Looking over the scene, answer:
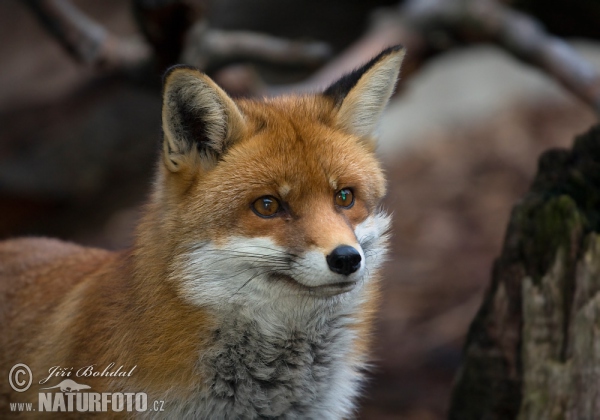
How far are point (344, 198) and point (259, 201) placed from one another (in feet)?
1.81

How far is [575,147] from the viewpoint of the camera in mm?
4555

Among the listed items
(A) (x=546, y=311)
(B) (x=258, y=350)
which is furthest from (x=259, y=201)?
(A) (x=546, y=311)

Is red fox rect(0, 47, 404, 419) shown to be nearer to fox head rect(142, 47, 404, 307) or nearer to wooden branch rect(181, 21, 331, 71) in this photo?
fox head rect(142, 47, 404, 307)

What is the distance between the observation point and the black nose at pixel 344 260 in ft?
11.4

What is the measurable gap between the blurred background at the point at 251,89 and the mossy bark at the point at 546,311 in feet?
7.45

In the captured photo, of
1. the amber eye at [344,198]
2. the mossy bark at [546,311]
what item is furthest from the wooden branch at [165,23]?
the mossy bark at [546,311]

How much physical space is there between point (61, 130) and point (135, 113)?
94 centimetres

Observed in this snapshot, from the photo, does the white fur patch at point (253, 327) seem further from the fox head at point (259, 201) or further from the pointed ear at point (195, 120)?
the pointed ear at point (195, 120)

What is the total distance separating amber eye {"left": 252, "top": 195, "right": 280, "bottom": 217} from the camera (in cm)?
381

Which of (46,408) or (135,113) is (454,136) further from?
(46,408)

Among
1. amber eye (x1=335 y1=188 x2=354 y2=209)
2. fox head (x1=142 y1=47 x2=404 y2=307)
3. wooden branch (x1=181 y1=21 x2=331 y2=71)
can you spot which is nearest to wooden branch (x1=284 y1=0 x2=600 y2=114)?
wooden branch (x1=181 y1=21 x2=331 y2=71)

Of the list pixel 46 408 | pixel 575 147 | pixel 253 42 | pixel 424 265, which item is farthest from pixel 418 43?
pixel 46 408

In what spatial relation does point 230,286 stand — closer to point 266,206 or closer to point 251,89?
point 266,206

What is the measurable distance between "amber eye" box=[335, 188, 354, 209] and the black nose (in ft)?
1.93
